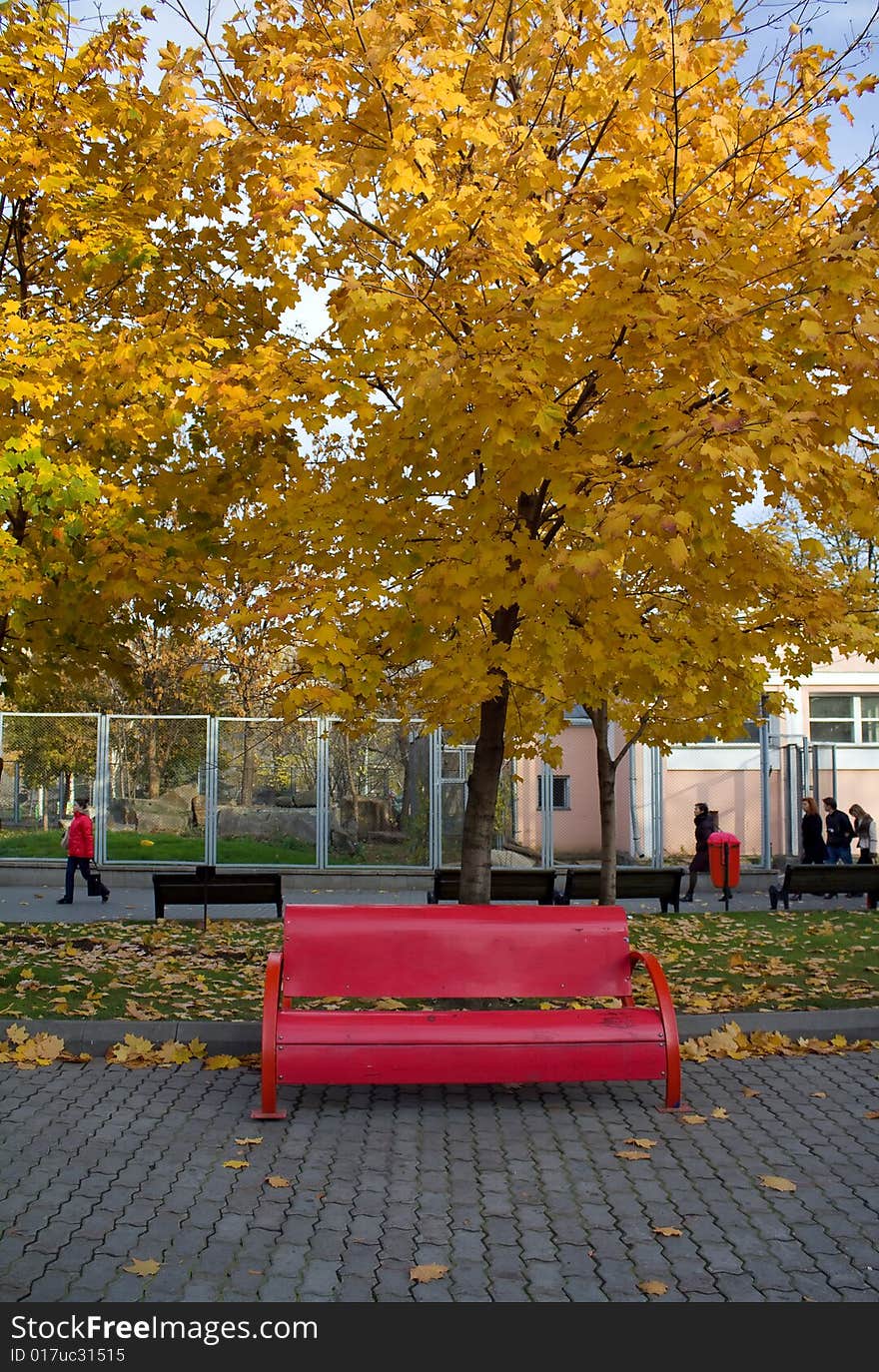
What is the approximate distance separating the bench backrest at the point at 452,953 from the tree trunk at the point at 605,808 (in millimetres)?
7150

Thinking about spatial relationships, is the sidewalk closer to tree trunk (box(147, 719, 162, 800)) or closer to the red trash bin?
the red trash bin

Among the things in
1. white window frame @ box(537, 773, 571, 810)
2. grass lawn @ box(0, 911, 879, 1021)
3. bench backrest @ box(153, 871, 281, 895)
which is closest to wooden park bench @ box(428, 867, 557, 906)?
grass lawn @ box(0, 911, 879, 1021)

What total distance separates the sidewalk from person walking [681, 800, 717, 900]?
11.7 metres

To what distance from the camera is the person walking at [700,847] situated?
19.0m

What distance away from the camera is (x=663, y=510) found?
234 inches

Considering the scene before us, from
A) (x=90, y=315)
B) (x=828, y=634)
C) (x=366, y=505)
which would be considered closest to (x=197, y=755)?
(x=90, y=315)

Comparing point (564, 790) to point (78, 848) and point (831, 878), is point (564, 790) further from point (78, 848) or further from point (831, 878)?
point (78, 848)

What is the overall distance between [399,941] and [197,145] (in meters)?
4.97

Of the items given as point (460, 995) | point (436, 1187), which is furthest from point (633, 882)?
point (436, 1187)

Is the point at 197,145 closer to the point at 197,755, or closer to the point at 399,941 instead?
the point at 399,941

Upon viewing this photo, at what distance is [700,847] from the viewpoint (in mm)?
20234

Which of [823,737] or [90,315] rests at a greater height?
[90,315]

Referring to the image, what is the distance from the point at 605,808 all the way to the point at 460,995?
26.8 ft

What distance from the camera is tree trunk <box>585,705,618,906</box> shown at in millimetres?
13945
